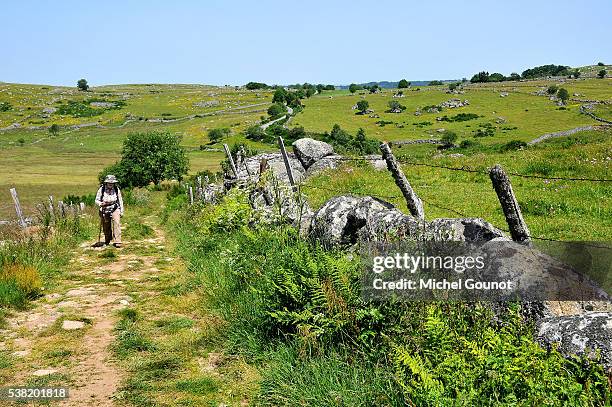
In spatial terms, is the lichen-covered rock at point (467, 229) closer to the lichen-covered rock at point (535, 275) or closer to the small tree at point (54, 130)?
the lichen-covered rock at point (535, 275)

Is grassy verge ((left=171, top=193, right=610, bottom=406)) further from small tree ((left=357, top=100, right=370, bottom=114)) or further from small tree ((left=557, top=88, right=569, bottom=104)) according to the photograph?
small tree ((left=357, top=100, right=370, bottom=114))

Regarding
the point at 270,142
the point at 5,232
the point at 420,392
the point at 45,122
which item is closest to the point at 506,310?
the point at 420,392

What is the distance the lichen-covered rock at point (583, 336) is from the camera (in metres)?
3.81

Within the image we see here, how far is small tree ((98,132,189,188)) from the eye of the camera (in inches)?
2542

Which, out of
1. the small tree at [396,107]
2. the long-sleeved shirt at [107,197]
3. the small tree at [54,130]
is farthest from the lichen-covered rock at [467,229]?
the small tree at [54,130]

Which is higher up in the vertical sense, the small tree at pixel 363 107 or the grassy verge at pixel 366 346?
the small tree at pixel 363 107

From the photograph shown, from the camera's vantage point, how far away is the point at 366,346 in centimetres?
539

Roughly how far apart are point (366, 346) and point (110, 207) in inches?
466

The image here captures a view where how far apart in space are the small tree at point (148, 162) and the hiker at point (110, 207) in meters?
51.1

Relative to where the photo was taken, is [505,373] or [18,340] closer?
[505,373]

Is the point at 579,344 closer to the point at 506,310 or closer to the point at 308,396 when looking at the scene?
the point at 506,310

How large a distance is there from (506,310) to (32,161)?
395 ft

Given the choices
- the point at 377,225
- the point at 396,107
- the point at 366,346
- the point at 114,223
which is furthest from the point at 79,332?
the point at 396,107

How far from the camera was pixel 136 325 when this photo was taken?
25.7 feet
